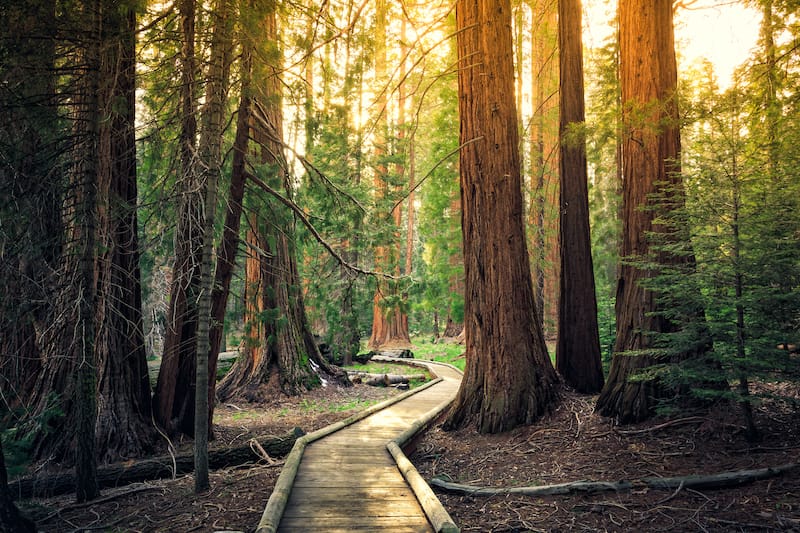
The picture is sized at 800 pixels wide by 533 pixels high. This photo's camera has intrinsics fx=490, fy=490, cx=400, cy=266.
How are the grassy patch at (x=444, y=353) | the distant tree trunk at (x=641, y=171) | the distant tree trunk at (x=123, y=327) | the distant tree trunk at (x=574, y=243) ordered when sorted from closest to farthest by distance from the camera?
the distant tree trunk at (x=641, y=171)
the distant tree trunk at (x=123, y=327)
the distant tree trunk at (x=574, y=243)
the grassy patch at (x=444, y=353)

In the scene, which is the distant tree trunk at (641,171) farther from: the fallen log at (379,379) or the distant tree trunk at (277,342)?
the fallen log at (379,379)

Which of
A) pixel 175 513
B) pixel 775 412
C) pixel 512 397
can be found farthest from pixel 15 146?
pixel 775 412

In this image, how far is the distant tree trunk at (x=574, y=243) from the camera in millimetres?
7488

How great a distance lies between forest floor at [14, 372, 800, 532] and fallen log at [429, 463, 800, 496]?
0.19ft

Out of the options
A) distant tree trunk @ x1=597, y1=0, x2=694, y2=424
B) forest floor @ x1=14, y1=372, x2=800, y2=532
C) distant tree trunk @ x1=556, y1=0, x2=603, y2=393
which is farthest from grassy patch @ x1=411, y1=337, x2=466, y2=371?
distant tree trunk @ x1=597, y1=0, x2=694, y2=424

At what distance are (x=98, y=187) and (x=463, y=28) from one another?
522cm

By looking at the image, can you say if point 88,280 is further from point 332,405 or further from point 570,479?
point 332,405

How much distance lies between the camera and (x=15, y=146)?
534 cm

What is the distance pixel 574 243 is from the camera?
798cm

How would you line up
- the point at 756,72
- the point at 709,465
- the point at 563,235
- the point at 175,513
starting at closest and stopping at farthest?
the point at 709,465
the point at 175,513
the point at 756,72
the point at 563,235

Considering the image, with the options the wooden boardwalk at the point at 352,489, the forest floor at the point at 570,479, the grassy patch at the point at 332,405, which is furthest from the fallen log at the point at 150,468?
the grassy patch at the point at 332,405

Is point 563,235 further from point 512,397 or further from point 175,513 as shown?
point 175,513

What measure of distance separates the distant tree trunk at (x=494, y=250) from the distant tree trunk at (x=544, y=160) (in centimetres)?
324

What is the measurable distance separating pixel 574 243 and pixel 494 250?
1897mm
